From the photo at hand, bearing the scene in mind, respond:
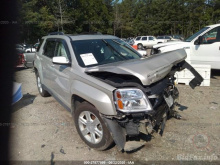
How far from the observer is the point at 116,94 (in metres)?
2.31

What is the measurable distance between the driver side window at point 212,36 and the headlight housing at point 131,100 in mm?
Answer: 5515

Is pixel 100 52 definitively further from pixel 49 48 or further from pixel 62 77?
pixel 49 48

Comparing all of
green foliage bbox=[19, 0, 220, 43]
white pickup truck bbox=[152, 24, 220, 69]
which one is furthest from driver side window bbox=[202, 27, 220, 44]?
green foliage bbox=[19, 0, 220, 43]

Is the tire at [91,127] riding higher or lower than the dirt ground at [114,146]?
higher

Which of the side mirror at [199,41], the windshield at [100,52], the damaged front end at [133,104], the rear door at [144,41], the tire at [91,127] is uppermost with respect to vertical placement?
the rear door at [144,41]

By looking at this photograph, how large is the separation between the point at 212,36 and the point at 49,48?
581cm

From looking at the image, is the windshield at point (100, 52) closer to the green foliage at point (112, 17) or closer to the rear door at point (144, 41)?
the rear door at point (144, 41)

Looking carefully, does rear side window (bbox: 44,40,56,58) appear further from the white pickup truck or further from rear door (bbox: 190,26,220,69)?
rear door (bbox: 190,26,220,69)

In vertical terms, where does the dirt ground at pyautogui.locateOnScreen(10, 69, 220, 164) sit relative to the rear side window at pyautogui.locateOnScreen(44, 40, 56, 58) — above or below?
below

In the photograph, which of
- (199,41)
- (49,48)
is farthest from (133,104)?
(199,41)

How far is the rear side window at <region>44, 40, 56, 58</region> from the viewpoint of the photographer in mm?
4184

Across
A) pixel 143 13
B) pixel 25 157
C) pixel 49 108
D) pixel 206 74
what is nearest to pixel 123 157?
pixel 25 157

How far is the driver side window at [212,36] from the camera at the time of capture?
259 inches

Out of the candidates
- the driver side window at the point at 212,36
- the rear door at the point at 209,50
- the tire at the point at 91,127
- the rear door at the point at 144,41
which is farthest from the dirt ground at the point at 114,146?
the rear door at the point at 144,41
